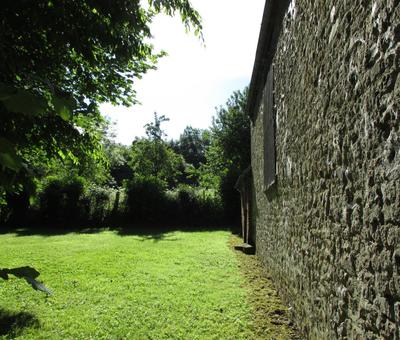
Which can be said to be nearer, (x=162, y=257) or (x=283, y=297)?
(x=283, y=297)

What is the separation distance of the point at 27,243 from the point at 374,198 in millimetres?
14066

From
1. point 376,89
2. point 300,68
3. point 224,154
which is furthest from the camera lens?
point 224,154

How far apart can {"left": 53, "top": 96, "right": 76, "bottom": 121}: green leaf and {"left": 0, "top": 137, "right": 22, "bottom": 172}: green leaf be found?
0.17 m

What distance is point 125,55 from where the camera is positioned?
13.4 feet

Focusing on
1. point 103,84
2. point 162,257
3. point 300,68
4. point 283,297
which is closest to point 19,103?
point 300,68

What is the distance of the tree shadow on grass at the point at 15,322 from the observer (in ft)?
14.6

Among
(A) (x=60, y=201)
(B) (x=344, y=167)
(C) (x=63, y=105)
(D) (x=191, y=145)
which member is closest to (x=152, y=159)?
(A) (x=60, y=201)

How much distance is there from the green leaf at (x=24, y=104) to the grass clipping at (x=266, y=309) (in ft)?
13.9

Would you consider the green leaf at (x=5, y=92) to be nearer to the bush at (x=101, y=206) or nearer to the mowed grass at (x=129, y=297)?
the mowed grass at (x=129, y=297)

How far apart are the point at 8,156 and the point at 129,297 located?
5.72 meters

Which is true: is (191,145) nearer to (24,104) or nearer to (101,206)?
(101,206)

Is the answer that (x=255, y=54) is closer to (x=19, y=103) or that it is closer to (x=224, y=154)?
(x=19, y=103)

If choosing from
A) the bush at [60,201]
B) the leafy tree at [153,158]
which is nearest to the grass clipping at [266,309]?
the bush at [60,201]

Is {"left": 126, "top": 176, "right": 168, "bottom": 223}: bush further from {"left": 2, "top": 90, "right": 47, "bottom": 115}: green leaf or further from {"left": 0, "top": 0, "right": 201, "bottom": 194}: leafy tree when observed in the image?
{"left": 2, "top": 90, "right": 47, "bottom": 115}: green leaf
